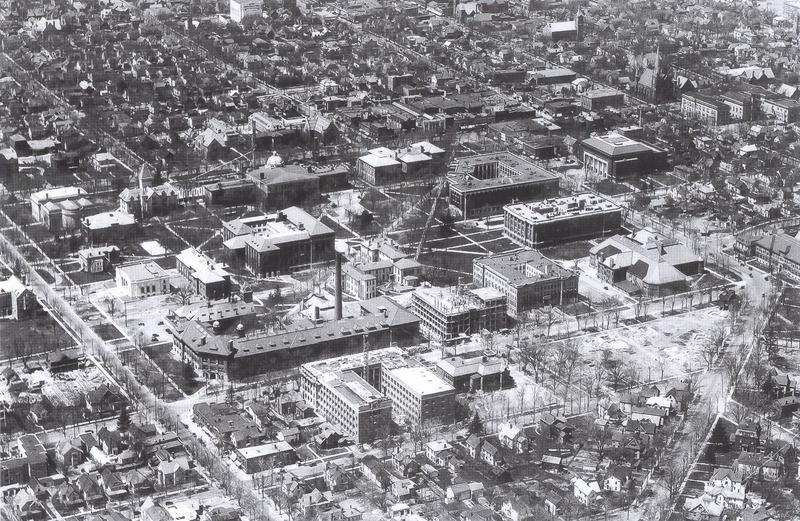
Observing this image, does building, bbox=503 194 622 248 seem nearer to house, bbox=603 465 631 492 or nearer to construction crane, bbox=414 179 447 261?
construction crane, bbox=414 179 447 261

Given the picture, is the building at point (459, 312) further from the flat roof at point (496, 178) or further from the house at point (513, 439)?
the flat roof at point (496, 178)

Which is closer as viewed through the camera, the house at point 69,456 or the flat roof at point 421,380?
the house at point 69,456

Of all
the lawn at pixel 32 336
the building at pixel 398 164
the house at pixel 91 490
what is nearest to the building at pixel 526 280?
the building at pixel 398 164

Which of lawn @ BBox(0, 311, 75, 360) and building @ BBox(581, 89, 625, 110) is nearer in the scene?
lawn @ BBox(0, 311, 75, 360)

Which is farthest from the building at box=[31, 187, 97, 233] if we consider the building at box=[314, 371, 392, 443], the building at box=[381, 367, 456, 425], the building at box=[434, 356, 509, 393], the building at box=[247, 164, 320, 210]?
the building at box=[381, 367, 456, 425]

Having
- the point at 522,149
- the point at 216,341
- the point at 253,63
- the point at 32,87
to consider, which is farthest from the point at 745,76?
the point at 216,341

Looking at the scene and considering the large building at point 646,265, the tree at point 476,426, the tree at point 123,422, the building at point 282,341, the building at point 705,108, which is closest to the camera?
the tree at point 476,426
